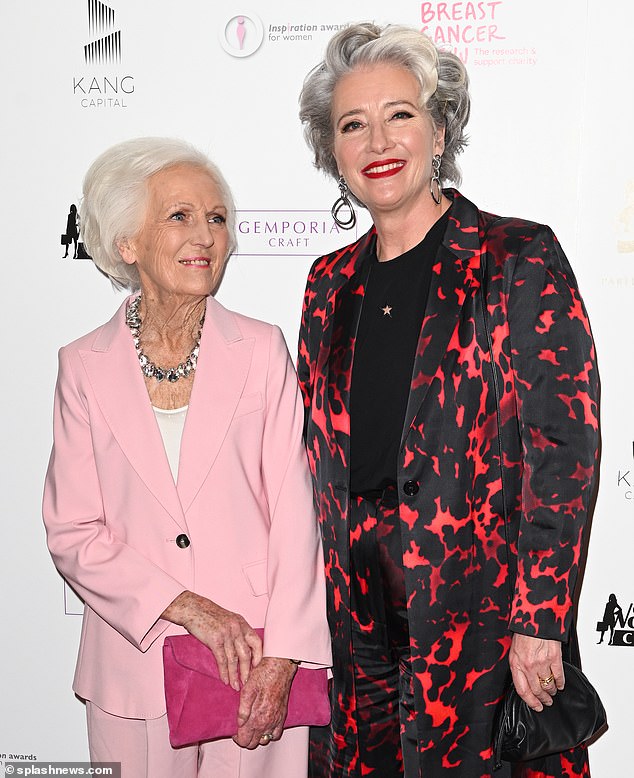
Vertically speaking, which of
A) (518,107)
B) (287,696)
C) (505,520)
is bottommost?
(287,696)

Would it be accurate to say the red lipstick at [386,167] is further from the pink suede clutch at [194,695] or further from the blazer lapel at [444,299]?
the pink suede clutch at [194,695]

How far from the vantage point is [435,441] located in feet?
6.38

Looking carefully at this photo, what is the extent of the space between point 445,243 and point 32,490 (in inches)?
62.4

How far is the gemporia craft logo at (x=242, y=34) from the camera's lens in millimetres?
2578

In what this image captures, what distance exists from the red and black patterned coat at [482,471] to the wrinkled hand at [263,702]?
0.20 meters

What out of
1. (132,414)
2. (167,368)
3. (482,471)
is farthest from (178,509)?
(482,471)

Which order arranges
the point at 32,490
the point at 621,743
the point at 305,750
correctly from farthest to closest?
the point at 32,490
the point at 621,743
the point at 305,750

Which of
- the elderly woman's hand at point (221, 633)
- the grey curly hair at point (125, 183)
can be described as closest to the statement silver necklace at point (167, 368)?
the grey curly hair at point (125, 183)

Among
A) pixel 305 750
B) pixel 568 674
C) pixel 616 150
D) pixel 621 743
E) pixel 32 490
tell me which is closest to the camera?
pixel 568 674

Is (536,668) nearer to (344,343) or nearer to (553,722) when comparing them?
(553,722)

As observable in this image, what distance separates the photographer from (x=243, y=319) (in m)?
2.20

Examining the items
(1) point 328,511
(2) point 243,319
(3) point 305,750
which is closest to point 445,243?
(2) point 243,319

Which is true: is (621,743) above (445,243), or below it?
below

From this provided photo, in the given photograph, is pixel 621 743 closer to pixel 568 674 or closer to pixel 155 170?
pixel 568 674
